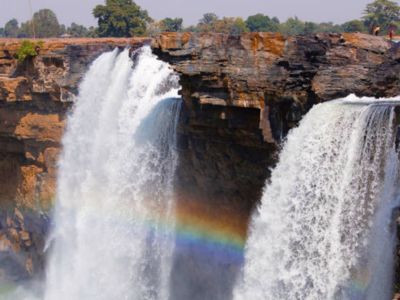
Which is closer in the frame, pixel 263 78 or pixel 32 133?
pixel 263 78

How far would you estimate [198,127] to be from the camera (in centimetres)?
1480

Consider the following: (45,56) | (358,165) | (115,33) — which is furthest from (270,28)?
(358,165)

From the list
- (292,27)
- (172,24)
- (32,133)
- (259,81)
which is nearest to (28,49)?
(32,133)

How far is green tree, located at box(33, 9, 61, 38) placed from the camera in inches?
2146

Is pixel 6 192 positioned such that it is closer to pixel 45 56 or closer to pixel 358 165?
pixel 45 56

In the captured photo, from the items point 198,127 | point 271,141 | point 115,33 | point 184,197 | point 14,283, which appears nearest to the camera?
point 271,141

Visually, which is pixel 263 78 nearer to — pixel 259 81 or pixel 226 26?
pixel 259 81

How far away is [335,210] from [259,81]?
4396 mm

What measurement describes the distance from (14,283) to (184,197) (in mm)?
11511

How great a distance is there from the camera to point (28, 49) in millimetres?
20656

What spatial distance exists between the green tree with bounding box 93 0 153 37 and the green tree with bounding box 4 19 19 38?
38.6 m

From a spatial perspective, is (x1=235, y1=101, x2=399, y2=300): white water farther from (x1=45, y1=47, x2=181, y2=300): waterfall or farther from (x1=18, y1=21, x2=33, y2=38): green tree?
(x1=18, y1=21, x2=33, y2=38): green tree

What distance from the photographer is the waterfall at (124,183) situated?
53.3 ft

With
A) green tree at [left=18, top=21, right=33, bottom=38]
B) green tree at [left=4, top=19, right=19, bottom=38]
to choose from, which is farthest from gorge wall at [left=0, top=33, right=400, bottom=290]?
green tree at [left=4, top=19, right=19, bottom=38]
